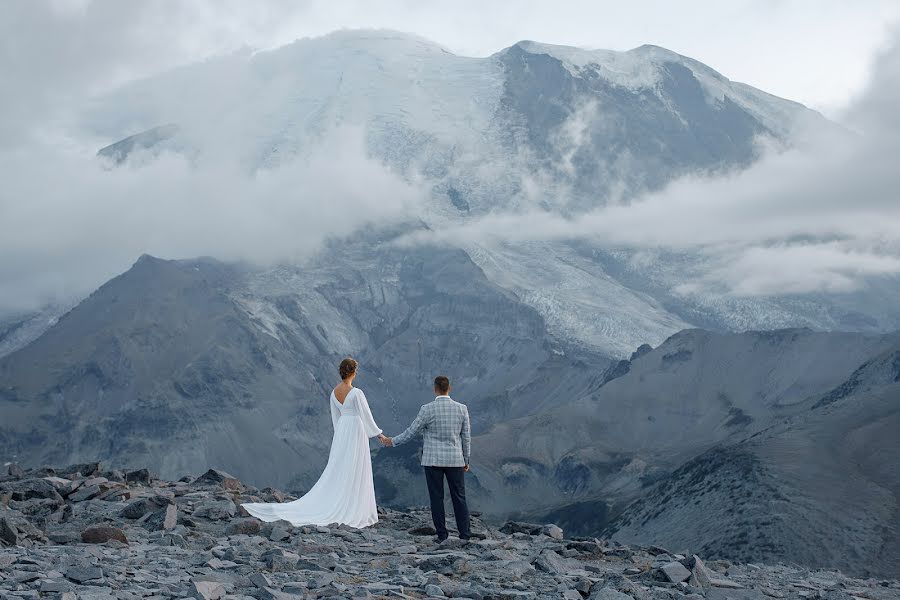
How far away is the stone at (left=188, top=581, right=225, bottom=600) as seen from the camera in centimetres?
1327

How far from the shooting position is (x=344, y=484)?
23.5m

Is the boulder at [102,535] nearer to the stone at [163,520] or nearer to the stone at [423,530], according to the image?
the stone at [163,520]

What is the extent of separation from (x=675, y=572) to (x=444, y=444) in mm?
5682

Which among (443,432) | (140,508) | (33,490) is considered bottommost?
(140,508)

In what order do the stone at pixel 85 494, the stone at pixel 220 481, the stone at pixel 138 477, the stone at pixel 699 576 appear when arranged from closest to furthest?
the stone at pixel 699 576
the stone at pixel 85 494
the stone at pixel 220 481
the stone at pixel 138 477

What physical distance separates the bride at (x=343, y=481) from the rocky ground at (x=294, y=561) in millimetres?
615

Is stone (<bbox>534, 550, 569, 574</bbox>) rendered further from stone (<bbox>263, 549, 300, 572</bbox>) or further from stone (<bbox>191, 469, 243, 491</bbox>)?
stone (<bbox>191, 469, 243, 491</bbox>)

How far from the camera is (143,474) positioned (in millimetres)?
31281

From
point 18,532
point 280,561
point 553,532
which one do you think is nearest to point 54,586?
point 280,561

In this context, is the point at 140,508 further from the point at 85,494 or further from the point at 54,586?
the point at 54,586

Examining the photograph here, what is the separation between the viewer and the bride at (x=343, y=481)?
75.6ft

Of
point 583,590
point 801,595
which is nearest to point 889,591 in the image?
point 801,595

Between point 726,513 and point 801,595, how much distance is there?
93.4m

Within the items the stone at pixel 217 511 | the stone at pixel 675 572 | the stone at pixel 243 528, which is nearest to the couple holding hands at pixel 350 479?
the stone at pixel 217 511
